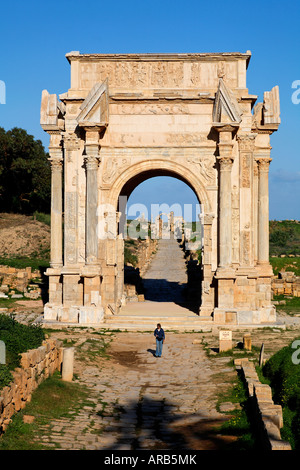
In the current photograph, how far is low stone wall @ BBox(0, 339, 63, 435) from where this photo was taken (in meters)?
7.38

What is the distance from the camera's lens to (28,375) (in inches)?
343

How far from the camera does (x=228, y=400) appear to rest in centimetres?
933

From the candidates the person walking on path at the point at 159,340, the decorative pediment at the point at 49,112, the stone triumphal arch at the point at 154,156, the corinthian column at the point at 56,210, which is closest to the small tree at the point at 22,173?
the decorative pediment at the point at 49,112

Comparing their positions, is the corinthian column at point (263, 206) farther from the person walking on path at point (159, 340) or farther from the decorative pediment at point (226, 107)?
the person walking on path at point (159, 340)

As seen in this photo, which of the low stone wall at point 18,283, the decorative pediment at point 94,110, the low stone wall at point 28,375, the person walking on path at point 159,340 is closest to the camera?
the low stone wall at point 28,375

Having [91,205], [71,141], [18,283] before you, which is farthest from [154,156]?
[18,283]

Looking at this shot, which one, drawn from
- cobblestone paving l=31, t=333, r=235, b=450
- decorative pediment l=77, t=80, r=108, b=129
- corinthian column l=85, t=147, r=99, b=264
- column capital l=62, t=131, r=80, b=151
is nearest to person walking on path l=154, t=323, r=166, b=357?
cobblestone paving l=31, t=333, r=235, b=450

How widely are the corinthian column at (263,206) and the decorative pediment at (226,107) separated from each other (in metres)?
2.06

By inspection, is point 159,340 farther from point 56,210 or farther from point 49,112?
point 49,112

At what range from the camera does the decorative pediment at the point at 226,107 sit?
17266 millimetres

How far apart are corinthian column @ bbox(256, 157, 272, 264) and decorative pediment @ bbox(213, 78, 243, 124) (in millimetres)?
2057

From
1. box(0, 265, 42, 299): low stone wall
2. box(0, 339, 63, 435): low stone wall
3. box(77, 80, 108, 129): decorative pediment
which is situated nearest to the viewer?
box(0, 339, 63, 435): low stone wall

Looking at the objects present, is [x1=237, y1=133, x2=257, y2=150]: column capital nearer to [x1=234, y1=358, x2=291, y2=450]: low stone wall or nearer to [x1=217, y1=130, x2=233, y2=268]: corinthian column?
[x1=217, y1=130, x2=233, y2=268]: corinthian column
